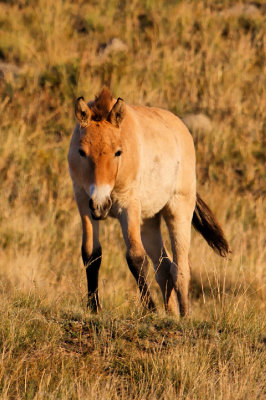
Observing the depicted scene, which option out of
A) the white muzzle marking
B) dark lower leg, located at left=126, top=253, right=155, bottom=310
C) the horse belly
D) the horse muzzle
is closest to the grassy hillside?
dark lower leg, located at left=126, top=253, right=155, bottom=310

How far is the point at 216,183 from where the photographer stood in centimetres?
1106

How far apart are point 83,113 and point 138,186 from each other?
0.88 meters

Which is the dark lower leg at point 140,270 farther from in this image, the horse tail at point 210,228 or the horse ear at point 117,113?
the horse tail at point 210,228

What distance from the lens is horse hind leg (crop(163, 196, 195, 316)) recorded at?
6555 millimetres

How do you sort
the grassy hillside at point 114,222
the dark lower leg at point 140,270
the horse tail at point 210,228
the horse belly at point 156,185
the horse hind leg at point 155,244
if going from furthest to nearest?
the horse tail at point 210,228 < the horse hind leg at point 155,244 < the horse belly at point 156,185 < the dark lower leg at point 140,270 < the grassy hillside at point 114,222

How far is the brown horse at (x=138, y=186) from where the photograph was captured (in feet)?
16.0

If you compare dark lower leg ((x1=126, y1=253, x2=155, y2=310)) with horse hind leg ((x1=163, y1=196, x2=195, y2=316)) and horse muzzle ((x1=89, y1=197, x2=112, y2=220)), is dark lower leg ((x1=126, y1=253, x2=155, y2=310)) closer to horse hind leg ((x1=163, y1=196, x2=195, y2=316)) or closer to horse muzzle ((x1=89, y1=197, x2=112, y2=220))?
horse muzzle ((x1=89, y1=197, x2=112, y2=220))

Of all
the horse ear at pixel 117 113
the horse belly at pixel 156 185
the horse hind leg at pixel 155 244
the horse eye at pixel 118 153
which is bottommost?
the horse hind leg at pixel 155 244

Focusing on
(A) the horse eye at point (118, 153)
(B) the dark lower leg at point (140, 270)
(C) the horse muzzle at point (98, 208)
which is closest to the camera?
(C) the horse muzzle at point (98, 208)

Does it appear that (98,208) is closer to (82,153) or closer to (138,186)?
(82,153)

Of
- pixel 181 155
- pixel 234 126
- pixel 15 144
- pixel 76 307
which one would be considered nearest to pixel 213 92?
pixel 234 126

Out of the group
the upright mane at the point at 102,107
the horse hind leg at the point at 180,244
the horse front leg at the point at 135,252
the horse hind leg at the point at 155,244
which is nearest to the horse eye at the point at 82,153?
the upright mane at the point at 102,107

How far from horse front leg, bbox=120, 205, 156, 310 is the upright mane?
0.84m

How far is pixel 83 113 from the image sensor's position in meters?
5.11
